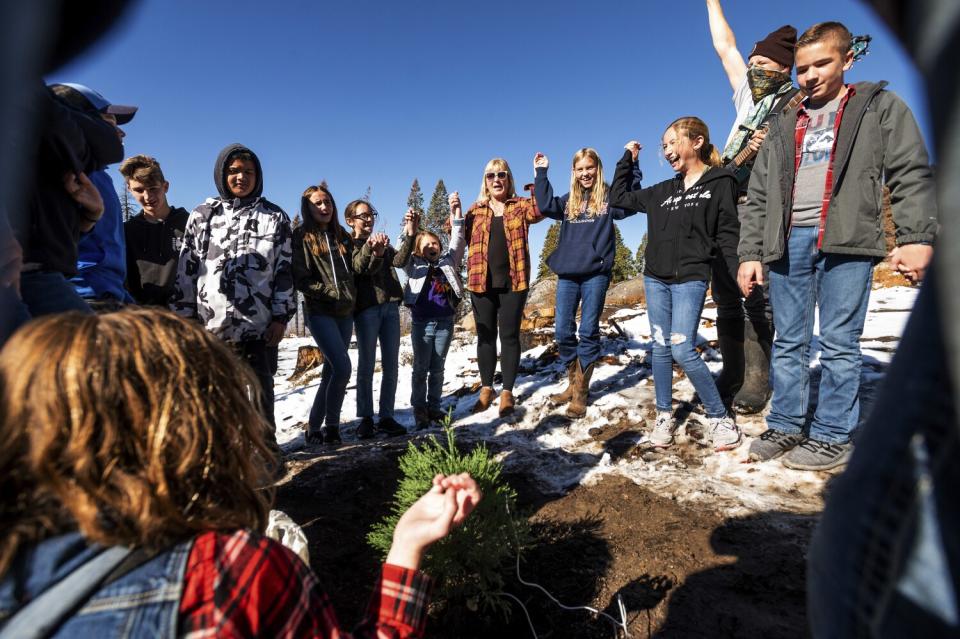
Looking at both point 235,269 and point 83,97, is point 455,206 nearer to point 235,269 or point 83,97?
point 235,269

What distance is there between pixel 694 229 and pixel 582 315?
A: 1374 millimetres

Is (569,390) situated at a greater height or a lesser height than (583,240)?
lesser

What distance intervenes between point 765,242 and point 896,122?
893mm

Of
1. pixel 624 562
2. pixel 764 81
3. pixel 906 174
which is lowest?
pixel 624 562

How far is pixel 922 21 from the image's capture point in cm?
43

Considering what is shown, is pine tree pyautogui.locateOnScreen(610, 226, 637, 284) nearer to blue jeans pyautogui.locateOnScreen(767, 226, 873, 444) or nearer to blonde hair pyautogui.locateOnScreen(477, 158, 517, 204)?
blonde hair pyautogui.locateOnScreen(477, 158, 517, 204)

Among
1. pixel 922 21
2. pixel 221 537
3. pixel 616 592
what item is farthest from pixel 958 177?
pixel 616 592

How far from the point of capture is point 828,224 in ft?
9.27

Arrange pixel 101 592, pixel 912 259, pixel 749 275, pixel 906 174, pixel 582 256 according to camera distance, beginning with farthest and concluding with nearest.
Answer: pixel 582 256 < pixel 749 275 < pixel 906 174 < pixel 912 259 < pixel 101 592

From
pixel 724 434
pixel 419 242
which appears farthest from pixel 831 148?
pixel 419 242

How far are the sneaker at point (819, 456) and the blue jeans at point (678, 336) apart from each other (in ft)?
2.02

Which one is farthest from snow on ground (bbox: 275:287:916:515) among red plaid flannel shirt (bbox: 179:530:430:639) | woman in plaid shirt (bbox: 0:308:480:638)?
woman in plaid shirt (bbox: 0:308:480:638)

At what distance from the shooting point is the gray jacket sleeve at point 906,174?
2.45 m

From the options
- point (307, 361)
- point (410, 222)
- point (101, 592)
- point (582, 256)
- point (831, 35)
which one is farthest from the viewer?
point (307, 361)
